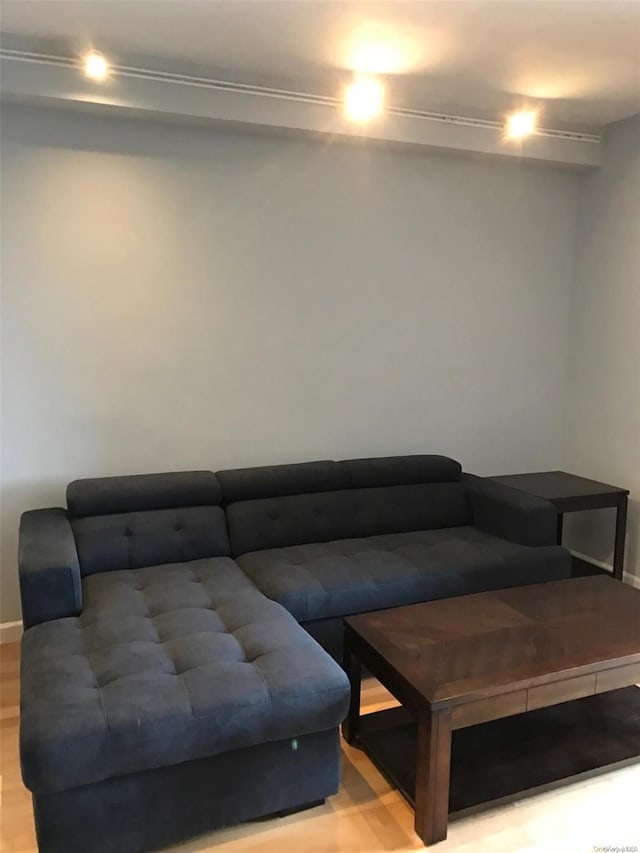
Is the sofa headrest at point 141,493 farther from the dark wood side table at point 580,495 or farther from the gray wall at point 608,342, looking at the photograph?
the gray wall at point 608,342

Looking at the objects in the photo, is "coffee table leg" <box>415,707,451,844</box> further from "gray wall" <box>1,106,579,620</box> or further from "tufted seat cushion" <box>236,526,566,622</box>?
"gray wall" <box>1,106,579,620</box>

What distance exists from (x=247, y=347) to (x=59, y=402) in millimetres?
925

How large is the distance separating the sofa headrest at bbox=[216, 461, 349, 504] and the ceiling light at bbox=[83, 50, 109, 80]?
176cm

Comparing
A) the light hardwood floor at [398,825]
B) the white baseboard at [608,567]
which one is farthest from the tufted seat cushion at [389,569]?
the white baseboard at [608,567]

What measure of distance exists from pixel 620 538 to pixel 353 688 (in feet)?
6.41

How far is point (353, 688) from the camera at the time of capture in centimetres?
234

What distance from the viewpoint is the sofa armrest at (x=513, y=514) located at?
3.12 metres

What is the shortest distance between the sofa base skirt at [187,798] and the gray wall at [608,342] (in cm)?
249

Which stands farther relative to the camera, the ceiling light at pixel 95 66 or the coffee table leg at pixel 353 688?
the ceiling light at pixel 95 66

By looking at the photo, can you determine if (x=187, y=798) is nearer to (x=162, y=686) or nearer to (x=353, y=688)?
(x=162, y=686)

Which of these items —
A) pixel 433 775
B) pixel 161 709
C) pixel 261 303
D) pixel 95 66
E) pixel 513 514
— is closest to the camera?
pixel 161 709

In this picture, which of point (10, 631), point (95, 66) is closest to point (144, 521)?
point (10, 631)

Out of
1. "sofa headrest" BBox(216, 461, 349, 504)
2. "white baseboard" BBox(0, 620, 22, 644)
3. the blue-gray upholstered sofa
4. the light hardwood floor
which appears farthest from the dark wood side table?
"white baseboard" BBox(0, 620, 22, 644)

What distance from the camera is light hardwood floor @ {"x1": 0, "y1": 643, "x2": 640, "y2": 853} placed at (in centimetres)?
192
